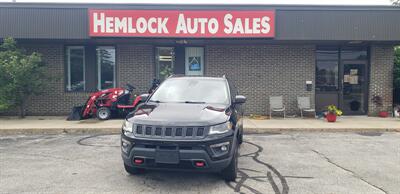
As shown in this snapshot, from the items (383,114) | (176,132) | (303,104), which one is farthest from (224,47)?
(176,132)

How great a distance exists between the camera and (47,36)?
41.1ft

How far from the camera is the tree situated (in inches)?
470

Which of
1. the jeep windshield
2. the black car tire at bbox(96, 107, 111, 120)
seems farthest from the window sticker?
the jeep windshield

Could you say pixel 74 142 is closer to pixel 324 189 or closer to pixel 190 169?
pixel 190 169

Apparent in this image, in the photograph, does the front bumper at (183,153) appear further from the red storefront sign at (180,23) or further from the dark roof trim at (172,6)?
the dark roof trim at (172,6)

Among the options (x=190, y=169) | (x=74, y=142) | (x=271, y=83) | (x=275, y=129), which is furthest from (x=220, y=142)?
(x=271, y=83)

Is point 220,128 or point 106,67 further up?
point 106,67

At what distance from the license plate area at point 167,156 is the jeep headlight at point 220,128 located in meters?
0.59

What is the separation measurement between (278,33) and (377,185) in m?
8.04

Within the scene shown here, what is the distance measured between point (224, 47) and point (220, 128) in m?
9.38

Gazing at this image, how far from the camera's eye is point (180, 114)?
17.2 ft

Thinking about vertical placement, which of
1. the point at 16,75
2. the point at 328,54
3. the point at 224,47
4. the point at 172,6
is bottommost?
the point at 16,75

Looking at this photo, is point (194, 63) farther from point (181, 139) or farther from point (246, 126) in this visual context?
point (181, 139)

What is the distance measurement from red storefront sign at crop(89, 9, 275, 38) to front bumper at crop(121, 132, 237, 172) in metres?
7.91
